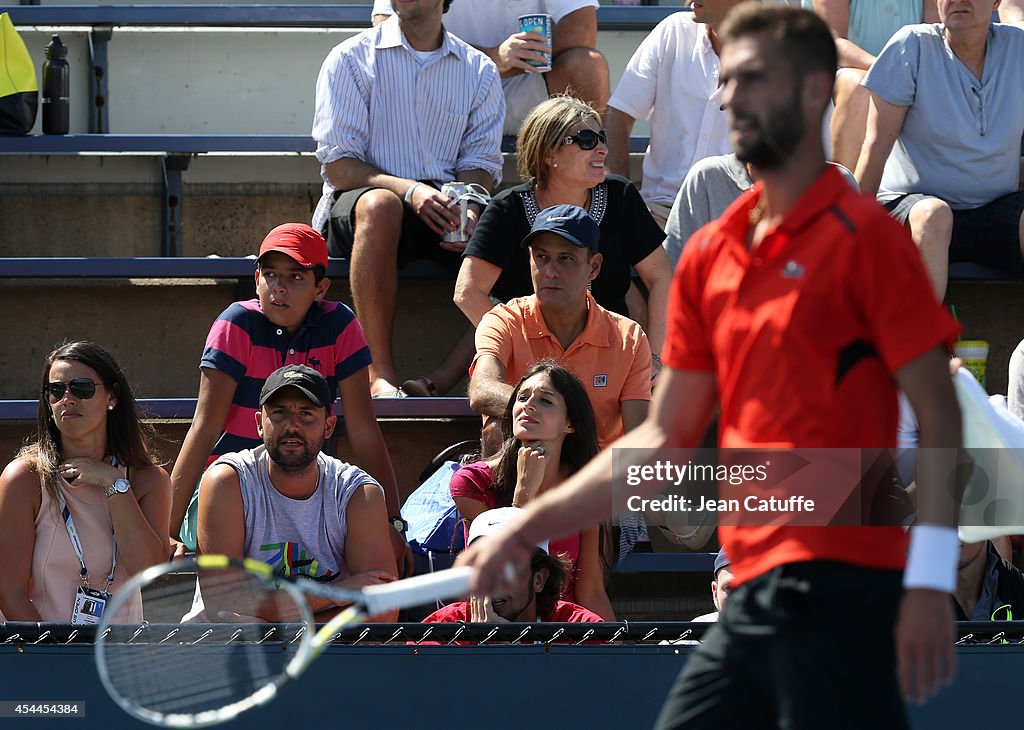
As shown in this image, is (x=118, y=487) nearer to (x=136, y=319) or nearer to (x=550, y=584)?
(x=550, y=584)

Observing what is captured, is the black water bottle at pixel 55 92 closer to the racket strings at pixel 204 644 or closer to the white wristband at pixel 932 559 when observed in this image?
the racket strings at pixel 204 644

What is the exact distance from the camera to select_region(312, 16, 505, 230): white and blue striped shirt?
6359mm

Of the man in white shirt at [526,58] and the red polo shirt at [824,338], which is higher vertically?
the man in white shirt at [526,58]

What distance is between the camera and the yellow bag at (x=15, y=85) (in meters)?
6.56

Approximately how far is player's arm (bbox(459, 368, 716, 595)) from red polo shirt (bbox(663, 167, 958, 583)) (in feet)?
0.45

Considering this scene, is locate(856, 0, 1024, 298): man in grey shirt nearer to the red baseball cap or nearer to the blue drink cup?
the blue drink cup

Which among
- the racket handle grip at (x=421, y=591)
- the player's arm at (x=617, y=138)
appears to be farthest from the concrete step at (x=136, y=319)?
the racket handle grip at (x=421, y=591)

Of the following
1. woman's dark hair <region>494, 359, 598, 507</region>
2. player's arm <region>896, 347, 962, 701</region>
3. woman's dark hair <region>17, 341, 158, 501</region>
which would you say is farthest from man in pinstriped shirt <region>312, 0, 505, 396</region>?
player's arm <region>896, 347, 962, 701</region>

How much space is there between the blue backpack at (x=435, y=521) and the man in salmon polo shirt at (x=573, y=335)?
416 mm

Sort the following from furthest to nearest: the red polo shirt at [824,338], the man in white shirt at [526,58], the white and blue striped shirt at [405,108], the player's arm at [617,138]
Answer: the man in white shirt at [526,58] → the player's arm at [617,138] → the white and blue striped shirt at [405,108] → the red polo shirt at [824,338]

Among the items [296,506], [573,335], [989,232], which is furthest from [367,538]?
[989,232]

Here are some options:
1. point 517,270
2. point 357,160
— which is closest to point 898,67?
point 517,270

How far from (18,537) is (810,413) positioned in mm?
2833

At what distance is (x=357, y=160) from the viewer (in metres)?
6.29
